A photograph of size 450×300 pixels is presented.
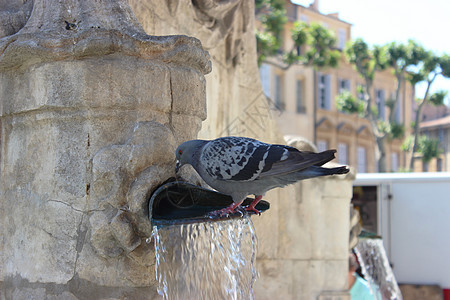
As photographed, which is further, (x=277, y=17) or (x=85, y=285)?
(x=277, y=17)

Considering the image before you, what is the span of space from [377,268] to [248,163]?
4993 mm

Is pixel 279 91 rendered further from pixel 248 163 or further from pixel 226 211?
pixel 248 163

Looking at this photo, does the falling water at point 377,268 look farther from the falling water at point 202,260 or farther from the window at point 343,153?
the window at point 343,153

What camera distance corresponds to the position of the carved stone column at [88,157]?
283 centimetres

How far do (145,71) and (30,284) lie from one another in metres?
1.06

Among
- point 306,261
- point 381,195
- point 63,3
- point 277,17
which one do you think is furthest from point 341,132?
point 63,3

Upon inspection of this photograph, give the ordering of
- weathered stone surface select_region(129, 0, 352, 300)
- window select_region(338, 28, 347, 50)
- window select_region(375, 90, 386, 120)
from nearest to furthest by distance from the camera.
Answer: weathered stone surface select_region(129, 0, 352, 300), window select_region(338, 28, 347, 50), window select_region(375, 90, 386, 120)

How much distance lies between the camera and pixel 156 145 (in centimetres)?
289

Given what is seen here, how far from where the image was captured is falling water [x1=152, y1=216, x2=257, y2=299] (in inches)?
113

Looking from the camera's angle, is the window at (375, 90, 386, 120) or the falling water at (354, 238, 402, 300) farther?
the window at (375, 90, 386, 120)

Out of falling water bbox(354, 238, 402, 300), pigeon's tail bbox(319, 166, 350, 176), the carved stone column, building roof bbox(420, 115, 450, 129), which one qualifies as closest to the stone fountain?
the carved stone column

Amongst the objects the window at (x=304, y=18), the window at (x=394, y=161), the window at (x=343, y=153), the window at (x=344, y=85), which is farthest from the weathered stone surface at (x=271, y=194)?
the window at (x=394, y=161)

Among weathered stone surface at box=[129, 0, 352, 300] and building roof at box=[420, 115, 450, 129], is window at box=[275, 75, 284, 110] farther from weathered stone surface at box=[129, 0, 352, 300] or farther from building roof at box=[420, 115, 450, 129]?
weathered stone surface at box=[129, 0, 352, 300]

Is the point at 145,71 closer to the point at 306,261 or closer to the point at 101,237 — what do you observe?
the point at 101,237
